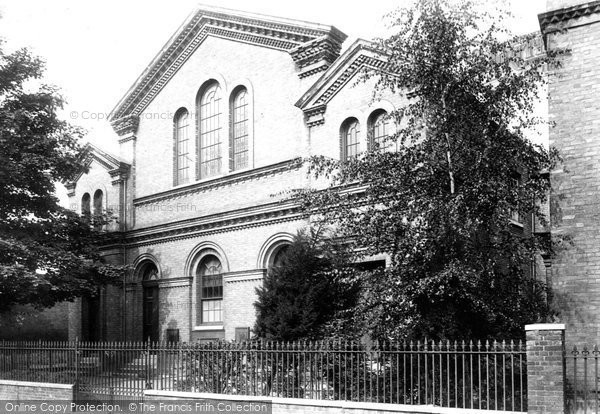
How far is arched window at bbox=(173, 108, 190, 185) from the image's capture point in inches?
906

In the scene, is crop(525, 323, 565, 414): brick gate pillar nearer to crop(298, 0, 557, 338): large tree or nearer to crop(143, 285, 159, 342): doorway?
crop(298, 0, 557, 338): large tree

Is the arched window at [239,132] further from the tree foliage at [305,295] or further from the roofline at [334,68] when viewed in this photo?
the tree foliage at [305,295]

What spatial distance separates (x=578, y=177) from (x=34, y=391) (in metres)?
12.5

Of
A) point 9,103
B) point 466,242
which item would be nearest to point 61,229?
point 9,103

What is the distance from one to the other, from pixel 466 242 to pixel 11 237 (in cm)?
1342

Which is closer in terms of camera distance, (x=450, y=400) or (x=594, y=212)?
(x=450, y=400)

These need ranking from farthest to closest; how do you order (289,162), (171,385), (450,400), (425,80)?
1. (289,162)
2. (171,385)
3. (425,80)
4. (450,400)

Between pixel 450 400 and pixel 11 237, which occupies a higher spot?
pixel 11 237

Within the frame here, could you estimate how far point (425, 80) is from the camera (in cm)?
1148

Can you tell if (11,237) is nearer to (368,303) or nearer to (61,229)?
(61,229)

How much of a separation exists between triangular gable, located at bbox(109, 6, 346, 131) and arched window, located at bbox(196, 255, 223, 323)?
6237 millimetres

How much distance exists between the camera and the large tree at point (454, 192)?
428 inches

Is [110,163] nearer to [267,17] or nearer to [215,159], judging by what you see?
[215,159]

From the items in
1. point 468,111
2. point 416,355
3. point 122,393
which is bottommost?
point 122,393
